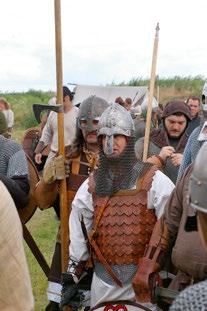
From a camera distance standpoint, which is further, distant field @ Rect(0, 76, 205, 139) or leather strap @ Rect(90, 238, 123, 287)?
distant field @ Rect(0, 76, 205, 139)

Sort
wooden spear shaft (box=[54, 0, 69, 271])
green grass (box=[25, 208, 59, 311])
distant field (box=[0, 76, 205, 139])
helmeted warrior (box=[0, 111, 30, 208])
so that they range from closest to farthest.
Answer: wooden spear shaft (box=[54, 0, 69, 271]) < helmeted warrior (box=[0, 111, 30, 208]) < green grass (box=[25, 208, 59, 311]) < distant field (box=[0, 76, 205, 139])

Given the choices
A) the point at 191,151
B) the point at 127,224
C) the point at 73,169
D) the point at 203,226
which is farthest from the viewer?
the point at 73,169

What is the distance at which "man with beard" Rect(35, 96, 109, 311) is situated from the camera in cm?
448

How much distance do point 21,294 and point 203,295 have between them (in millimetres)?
709

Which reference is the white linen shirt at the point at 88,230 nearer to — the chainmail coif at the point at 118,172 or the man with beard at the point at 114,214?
the man with beard at the point at 114,214

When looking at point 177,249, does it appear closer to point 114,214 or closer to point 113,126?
point 114,214

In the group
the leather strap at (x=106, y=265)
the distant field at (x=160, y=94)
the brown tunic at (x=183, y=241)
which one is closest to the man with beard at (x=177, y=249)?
the brown tunic at (x=183, y=241)

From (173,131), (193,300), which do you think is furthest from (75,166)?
(193,300)

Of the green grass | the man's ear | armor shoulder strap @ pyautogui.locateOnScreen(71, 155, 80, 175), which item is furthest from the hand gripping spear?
the man's ear

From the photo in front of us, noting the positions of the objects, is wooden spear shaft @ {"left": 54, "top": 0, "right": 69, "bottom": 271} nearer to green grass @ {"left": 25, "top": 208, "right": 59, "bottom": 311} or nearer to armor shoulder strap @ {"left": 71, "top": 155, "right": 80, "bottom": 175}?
armor shoulder strap @ {"left": 71, "top": 155, "right": 80, "bottom": 175}

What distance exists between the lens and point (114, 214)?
3875 mm

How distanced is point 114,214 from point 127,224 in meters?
0.10

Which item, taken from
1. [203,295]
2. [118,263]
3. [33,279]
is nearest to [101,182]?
[118,263]

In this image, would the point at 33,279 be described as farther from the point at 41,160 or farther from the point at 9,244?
the point at 9,244
